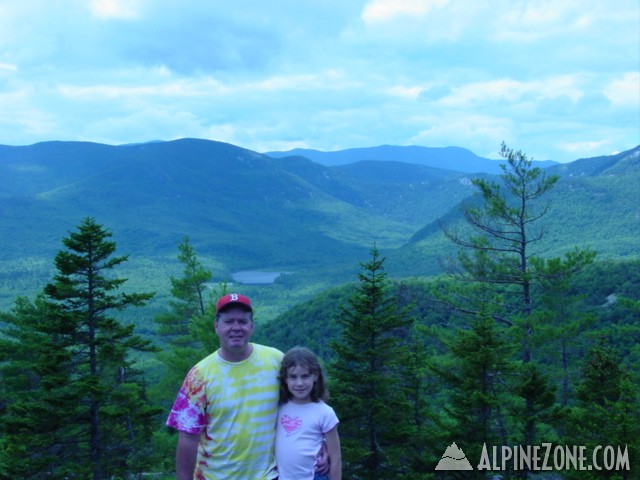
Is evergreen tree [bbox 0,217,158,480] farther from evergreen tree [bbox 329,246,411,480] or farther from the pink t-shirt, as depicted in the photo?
the pink t-shirt

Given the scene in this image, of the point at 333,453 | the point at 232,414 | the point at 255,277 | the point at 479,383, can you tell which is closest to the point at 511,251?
the point at 479,383

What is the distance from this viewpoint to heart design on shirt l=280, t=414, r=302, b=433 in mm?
5031

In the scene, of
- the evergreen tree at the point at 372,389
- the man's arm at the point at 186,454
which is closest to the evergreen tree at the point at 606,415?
the evergreen tree at the point at 372,389

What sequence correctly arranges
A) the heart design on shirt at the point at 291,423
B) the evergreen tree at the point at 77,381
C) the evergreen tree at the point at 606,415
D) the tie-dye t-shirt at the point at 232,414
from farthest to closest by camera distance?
1. the evergreen tree at the point at 77,381
2. the evergreen tree at the point at 606,415
3. the heart design on shirt at the point at 291,423
4. the tie-dye t-shirt at the point at 232,414

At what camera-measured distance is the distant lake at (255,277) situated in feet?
440

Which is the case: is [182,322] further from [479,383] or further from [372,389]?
[479,383]

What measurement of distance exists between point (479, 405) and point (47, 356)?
10338 millimetres

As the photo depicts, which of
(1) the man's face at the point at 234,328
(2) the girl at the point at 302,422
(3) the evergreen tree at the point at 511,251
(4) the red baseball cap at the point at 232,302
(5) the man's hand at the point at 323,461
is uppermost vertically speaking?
(3) the evergreen tree at the point at 511,251

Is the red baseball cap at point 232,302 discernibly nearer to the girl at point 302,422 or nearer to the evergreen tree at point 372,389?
the girl at point 302,422

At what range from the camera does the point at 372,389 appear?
1445cm

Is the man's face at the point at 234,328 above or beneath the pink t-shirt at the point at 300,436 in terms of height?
above

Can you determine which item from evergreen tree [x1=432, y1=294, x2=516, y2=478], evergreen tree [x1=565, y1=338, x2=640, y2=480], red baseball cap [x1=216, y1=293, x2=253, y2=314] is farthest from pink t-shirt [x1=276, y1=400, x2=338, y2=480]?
evergreen tree [x1=432, y1=294, x2=516, y2=478]

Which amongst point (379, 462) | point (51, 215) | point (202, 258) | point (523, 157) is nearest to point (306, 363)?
point (379, 462)

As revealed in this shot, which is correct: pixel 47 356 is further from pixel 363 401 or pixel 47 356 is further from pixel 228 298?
pixel 228 298
